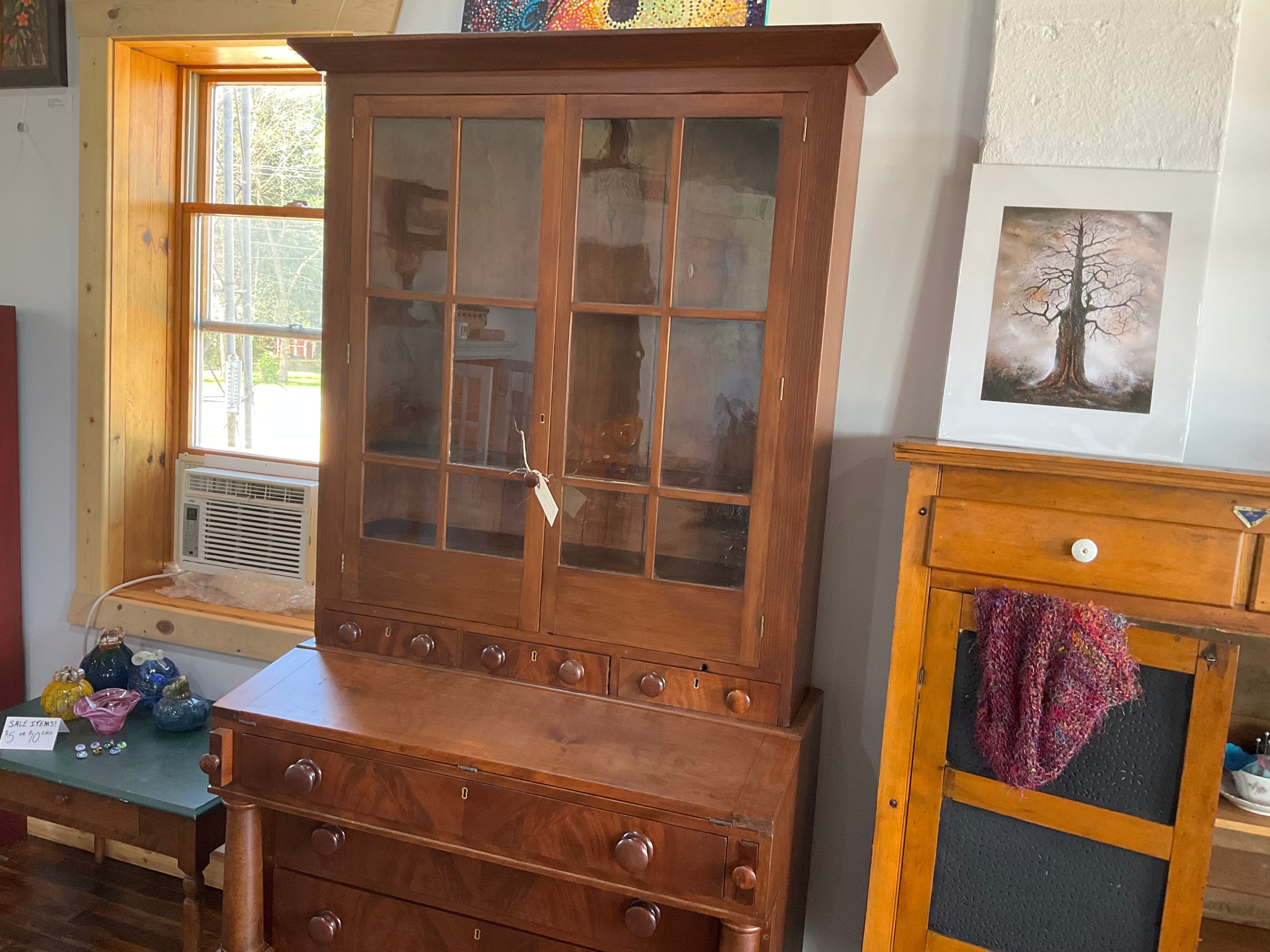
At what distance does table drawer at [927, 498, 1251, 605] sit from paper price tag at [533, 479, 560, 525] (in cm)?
67

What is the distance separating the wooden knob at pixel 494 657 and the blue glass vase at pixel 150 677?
1.17m

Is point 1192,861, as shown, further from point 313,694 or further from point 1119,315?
point 313,694

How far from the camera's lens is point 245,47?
237cm

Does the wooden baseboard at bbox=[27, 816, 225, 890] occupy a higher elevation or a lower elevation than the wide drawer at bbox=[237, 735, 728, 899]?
lower

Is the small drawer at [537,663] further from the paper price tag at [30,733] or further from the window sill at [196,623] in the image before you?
the paper price tag at [30,733]

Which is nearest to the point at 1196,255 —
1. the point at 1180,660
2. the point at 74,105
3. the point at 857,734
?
the point at 1180,660

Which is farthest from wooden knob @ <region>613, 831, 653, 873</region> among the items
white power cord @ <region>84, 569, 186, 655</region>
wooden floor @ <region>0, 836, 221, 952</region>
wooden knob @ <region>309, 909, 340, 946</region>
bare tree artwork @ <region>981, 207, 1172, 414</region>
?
white power cord @ <region>84, 569, 186, 655</region>

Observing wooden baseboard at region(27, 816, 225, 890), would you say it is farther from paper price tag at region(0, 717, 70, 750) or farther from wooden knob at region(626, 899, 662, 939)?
wooden knob at region(626, 899, 662, 939)

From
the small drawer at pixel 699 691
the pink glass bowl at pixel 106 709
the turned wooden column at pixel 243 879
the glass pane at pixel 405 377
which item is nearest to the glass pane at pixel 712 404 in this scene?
the small drawer at pixel 699 691

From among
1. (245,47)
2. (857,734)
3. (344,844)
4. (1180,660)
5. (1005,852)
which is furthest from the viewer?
(245,47)

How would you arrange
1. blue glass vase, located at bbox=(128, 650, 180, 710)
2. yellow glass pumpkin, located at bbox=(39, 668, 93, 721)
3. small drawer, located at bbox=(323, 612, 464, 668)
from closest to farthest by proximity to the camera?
small drawer, located at bbox=(323, 612, 464, 668) → yellow glass pumpkin, located at bbox=(39, 668, 93, 721) → blue glass vase, located at bbox=(128, 650, 180, 710)

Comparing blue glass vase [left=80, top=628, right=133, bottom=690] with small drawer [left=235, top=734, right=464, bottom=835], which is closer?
small drawer [left=235, top=734, right=464, bottom=835]

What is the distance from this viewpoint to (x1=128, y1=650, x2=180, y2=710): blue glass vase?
2451 millimetres

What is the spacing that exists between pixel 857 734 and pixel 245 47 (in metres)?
2.26
